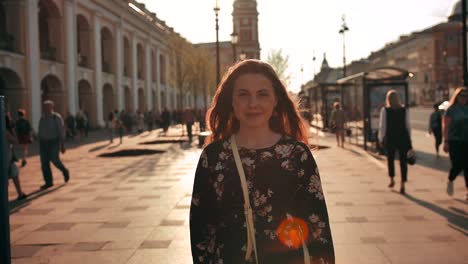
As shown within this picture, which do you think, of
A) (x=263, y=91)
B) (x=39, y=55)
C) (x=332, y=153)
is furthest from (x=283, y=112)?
(x=39, y=55)

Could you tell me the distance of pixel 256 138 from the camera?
2539mm

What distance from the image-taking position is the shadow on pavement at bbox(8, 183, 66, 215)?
8.41m

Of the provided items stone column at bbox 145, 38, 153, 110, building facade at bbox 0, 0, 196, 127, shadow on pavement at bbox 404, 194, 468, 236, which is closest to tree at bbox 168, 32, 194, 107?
building facade at bbox 0, 0, 196, 127

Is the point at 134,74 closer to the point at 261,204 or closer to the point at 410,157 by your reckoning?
the point at 410,157

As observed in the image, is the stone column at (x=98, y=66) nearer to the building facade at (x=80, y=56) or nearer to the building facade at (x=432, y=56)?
the building facade at (x=80, y=56)

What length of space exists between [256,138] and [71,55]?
31730mm

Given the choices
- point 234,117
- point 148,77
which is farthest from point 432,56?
point 234,117

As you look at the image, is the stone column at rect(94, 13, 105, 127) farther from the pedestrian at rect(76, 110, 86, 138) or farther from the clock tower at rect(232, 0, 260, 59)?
the clock tower at rect(232, 0, 260, 59)

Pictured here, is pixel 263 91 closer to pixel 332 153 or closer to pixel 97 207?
pixel 97 207

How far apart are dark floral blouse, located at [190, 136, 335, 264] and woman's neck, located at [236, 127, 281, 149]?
5 centimetres

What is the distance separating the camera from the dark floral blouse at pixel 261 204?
2.39 meters

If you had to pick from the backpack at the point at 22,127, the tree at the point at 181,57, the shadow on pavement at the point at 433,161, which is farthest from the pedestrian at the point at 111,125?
the shadow on pavement at the point at 433,161

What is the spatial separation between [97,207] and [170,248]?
10.1 feet

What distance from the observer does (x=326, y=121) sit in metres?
31.4
